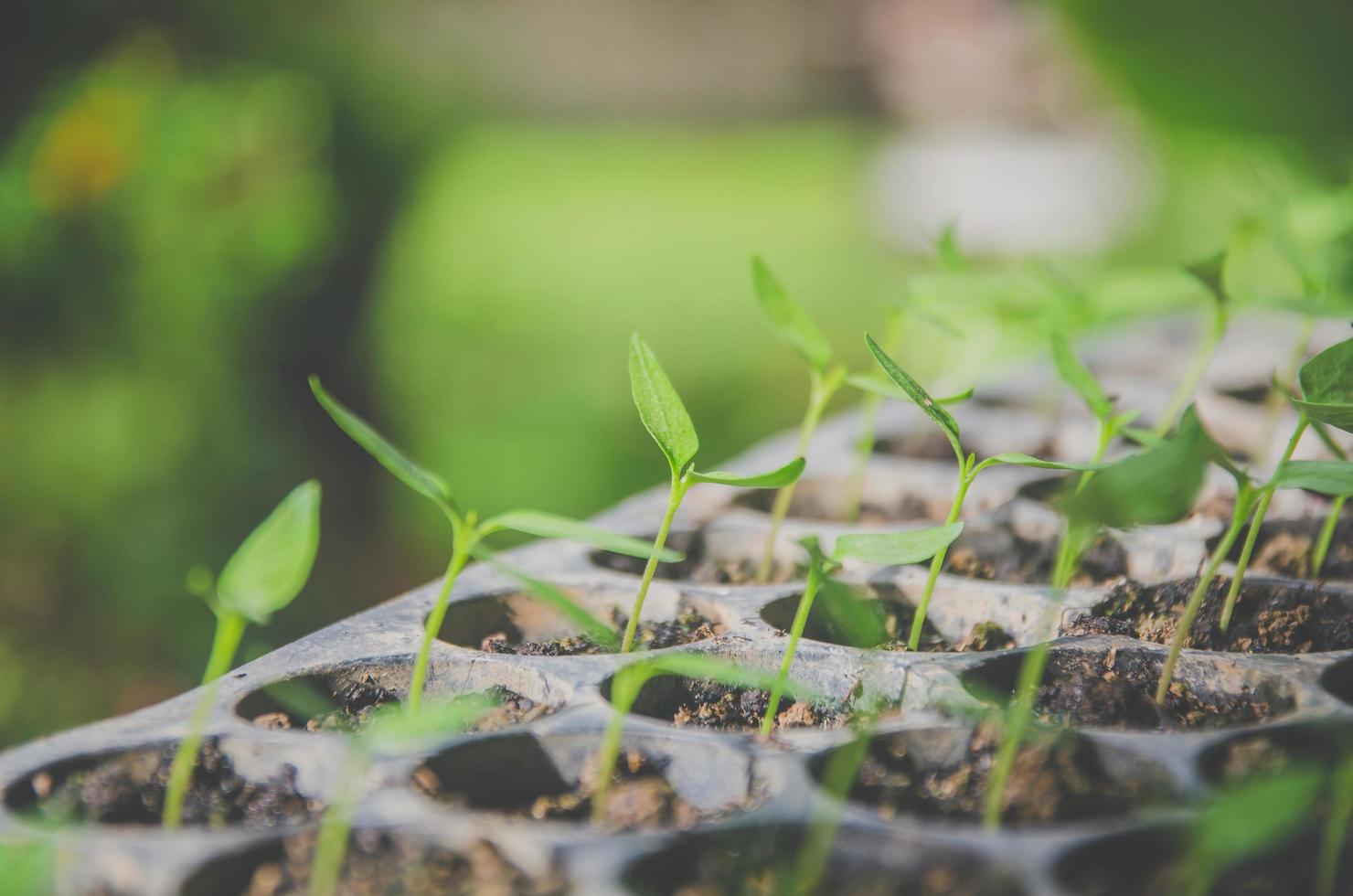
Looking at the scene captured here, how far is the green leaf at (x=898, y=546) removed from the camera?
469 millimetres

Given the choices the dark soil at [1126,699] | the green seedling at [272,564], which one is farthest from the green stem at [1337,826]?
the green seedling at [272,564]

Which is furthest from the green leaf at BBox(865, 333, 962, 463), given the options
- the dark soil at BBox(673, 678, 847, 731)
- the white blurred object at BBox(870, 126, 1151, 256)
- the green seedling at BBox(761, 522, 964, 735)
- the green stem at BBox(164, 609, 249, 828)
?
the white blurred object at BBox(870, 126, 1151, 256)

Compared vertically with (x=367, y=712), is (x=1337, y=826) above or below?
above

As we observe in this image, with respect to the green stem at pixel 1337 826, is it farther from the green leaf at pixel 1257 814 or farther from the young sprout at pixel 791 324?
the young sprout at pixel 791 324

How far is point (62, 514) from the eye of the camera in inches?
86.5

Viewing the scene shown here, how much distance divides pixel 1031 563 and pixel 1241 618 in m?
0.16

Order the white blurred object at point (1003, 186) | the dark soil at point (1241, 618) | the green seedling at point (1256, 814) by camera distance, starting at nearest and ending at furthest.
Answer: the green seedling at point (1256, 814) → the dark soil at point (1241, 618) → the white blurred object at point (1003, 186)

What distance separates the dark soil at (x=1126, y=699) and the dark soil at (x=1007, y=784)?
0.21 ft

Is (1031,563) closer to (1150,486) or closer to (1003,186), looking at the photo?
(1150,486)

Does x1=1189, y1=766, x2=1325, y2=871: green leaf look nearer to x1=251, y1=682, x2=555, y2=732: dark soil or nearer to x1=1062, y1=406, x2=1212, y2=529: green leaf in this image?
x1=1062, y1=406, x2=1212, y2=529: green leaf

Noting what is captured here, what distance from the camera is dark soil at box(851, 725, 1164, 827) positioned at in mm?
468

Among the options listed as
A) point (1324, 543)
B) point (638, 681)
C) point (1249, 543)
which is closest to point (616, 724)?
point (638, 681)

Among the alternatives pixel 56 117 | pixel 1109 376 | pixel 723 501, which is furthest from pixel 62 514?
pixel 1109 376

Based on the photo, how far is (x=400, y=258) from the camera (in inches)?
116
